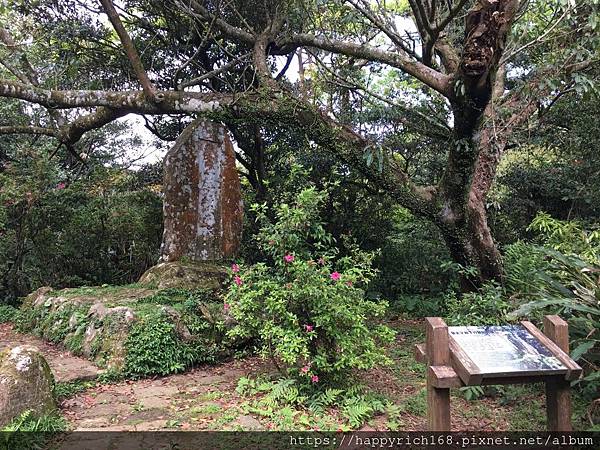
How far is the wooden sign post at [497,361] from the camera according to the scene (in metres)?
2.45

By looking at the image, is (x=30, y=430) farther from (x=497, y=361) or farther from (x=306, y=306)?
(x=497, y=361)

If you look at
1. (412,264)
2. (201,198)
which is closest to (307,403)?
(201,198)

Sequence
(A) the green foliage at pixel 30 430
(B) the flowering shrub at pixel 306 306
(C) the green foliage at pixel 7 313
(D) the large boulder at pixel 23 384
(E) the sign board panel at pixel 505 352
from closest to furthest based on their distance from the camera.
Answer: (E) the sign board panel at pixel 505 352, (A) the green foliage at pixel 30 430, (D) the large boulder at pixel 23 384, (B) the flowering shrub at pixel 306 306, (C) the green foliage at pixel 7 313

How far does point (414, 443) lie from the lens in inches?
118

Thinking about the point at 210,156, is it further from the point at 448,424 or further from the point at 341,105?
the point at 448,424

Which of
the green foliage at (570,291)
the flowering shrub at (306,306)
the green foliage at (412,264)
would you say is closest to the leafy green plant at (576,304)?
the green foliage at (570,291)

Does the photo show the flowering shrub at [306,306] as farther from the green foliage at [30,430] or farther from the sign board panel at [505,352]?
the green foliage at [30,430]

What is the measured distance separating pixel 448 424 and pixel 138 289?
4.28 m

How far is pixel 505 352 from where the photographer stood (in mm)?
2562

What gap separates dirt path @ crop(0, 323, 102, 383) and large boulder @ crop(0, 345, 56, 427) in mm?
784

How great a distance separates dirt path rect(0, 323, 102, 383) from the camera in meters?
4.04

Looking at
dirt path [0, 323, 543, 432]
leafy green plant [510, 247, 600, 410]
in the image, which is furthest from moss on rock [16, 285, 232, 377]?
leafy green plant [510, 247, 600, 410]

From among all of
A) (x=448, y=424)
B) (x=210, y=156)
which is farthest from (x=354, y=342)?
(x=210, y=156)

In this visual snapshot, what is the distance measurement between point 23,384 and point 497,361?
10.2 feet
